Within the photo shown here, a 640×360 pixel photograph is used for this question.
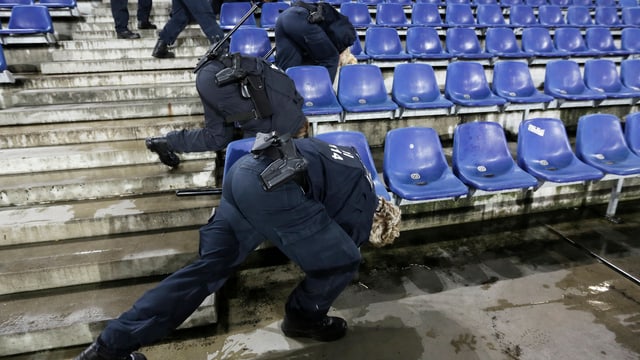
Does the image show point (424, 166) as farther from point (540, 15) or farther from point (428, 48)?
point (540, 15)

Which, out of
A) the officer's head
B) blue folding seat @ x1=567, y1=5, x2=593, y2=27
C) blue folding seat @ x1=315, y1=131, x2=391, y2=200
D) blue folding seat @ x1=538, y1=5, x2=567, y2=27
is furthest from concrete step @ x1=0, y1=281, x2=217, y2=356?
blue folding seat @ x1=567, y1=5, x2=593, y2=27

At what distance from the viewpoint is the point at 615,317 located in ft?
7.00

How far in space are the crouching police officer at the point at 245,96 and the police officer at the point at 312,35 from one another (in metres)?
1.22

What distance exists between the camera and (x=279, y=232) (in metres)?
1.51

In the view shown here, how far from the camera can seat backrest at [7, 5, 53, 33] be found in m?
4.14

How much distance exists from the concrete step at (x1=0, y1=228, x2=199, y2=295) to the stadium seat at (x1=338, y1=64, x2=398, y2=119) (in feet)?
6.53

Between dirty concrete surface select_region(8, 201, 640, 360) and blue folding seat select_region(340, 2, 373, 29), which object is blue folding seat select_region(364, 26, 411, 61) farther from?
dirty concrete surface select_region(8, 201, 640, 360)

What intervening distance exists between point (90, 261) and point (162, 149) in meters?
0.85

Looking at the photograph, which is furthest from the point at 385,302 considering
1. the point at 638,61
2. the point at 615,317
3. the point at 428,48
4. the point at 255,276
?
the point at 638,61

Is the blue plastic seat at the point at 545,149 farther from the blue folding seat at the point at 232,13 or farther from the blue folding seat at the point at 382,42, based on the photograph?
the blue folding seat at the point at 232,13

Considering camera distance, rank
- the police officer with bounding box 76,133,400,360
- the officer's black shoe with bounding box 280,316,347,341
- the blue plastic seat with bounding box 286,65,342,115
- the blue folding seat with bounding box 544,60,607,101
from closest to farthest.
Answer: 1. the police officer with bounding box 76,133,400,360
2. the officer's black shoe with bounding box 280,316,347,341
3. the blue plastic seat with bounding box 286,65,342,115
4. the blue folding seat with bounding box 544,60,607,101

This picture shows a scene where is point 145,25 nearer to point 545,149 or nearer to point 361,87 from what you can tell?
point 361,87

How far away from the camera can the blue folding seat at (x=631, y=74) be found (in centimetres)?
444

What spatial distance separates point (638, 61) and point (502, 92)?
1.89 metres
